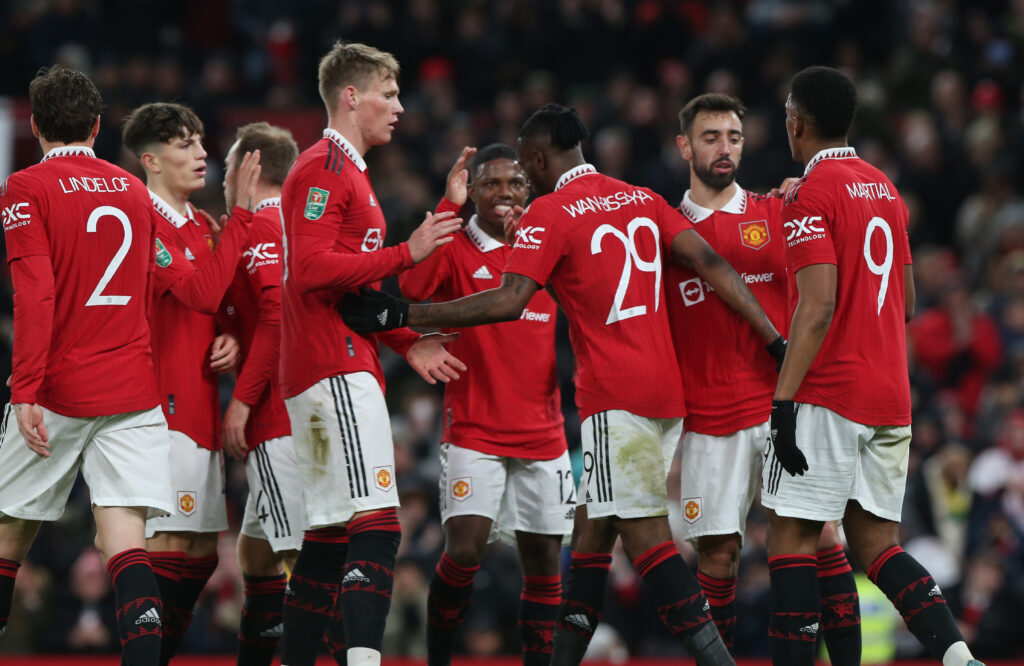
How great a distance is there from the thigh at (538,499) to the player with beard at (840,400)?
135 centimetres

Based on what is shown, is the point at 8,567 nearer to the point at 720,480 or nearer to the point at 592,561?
the point at 592,561

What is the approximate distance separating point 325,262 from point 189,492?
1547mm

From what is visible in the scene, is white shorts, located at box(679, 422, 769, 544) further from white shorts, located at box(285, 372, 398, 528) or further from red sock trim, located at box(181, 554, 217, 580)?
red sock trim, located at box(181, 554, 217, 580)

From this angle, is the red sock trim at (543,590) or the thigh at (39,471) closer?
the thigh at (39,471)

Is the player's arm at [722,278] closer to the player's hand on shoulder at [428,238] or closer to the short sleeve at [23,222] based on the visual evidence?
the player's hand on shoulder at [428,238]

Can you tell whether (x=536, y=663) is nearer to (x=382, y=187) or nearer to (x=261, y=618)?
(x=261, y=618)

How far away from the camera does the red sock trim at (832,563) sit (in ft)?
20.1

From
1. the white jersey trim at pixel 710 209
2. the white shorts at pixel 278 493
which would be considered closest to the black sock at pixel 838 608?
the white jersey trim at pixel 710 209

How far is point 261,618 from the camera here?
6684 mm

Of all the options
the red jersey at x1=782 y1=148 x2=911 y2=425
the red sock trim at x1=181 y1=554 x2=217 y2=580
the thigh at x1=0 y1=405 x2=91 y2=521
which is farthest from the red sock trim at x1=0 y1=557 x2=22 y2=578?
the red jersey at x1=782 y1=148 x2=911 y2=425

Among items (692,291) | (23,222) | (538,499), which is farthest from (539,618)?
(23,222)

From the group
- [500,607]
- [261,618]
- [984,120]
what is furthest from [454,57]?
[261,618]

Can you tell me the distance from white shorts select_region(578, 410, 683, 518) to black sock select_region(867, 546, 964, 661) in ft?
3.21

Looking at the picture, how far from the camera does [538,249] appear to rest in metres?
6.00
